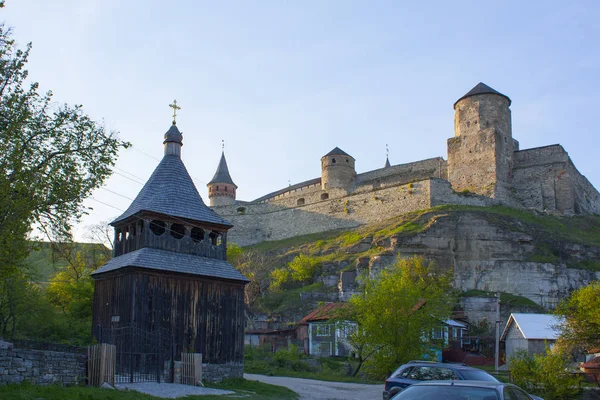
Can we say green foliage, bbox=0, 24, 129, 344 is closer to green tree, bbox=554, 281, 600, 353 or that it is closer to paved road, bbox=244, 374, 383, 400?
paved road, bbox=244, 374, 383, 400

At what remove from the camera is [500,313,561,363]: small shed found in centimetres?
3778

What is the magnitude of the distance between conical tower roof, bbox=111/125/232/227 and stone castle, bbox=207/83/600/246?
40.2m

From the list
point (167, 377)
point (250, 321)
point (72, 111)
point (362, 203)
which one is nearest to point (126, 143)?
point (72, 111)

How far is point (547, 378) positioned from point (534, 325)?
19.5 m

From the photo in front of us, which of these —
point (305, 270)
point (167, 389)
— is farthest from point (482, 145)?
point (167, 389)

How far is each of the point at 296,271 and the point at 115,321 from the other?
35993mm

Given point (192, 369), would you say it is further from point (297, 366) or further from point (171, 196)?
point (297, 366)

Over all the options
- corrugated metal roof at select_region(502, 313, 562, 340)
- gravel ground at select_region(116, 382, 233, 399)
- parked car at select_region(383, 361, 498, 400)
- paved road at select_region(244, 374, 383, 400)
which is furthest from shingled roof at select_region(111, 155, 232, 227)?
corrugated metal roof at select_region(502, 313, 562, 340)

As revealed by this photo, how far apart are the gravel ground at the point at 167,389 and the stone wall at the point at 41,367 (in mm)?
1364

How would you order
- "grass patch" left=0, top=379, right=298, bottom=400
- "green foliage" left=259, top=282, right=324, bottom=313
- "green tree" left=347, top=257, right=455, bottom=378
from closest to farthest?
1. "grass patch" left=0, top=379, right=298, bottom=400
2. "green tree" left=347, top=257, right=455, bottom=378
3. "green foliage" left=259, top=282, right=324, bottom=313

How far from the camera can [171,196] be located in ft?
84.6

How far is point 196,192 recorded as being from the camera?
27.1m

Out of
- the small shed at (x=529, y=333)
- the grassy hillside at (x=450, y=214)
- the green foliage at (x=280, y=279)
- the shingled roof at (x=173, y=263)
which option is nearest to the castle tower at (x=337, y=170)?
the grassy hillside at (x=450, y=214)

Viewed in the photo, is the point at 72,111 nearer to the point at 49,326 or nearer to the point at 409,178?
the point at 49,326
